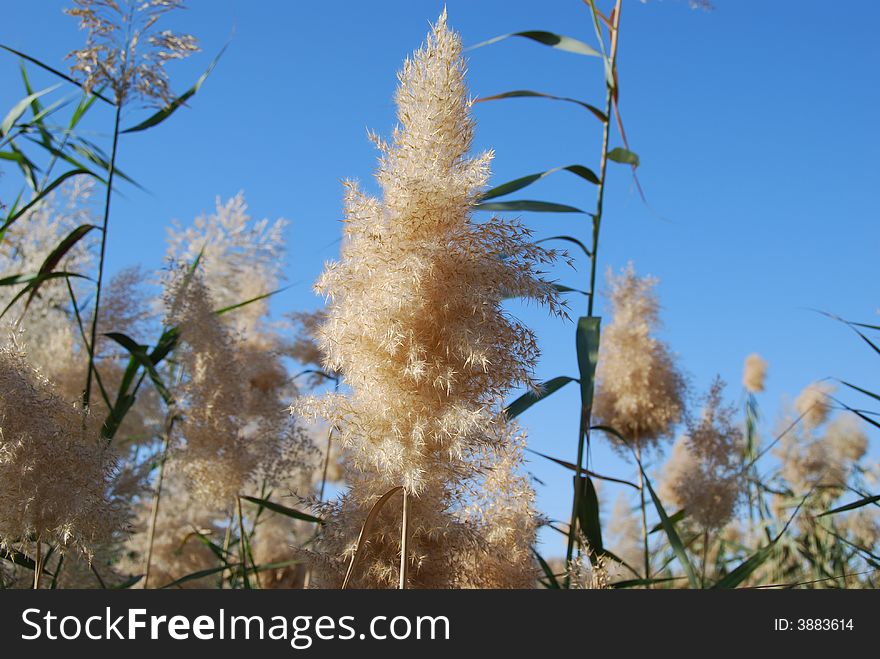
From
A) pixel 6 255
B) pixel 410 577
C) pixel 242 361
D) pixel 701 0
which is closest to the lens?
pixel 410 577

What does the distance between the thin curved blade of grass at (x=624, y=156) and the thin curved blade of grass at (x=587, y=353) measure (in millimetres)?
759

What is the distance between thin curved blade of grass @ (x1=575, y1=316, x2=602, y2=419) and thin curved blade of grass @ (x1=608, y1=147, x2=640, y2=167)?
2.49 ft

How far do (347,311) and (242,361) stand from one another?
1.87 metres

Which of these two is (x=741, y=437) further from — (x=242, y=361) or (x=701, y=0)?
(x=242, y=361)

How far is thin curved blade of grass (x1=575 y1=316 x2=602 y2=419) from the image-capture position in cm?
276

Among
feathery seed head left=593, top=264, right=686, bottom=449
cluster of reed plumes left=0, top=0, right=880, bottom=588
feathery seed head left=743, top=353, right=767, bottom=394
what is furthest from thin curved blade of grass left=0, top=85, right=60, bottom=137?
feathery seed head left=743, top=353, right=767, bottom=394

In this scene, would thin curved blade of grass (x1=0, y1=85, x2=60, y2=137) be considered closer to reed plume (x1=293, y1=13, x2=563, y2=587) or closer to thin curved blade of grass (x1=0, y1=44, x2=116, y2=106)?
thin curved blade of grass (x1=0, y1=44, x2=116, y2=106)

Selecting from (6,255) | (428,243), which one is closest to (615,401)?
(428,243)

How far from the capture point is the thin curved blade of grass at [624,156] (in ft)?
11.0

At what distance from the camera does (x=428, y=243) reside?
8.05 ft

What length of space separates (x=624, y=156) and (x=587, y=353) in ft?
3.20

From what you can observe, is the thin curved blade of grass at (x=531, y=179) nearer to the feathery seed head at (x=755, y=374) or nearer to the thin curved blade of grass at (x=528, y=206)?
the thin curved blade of grass at (x=528, y=206)

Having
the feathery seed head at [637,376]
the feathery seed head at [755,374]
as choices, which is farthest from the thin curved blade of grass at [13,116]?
the feathery seed head at [755,374]

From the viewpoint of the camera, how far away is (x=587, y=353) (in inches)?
113
